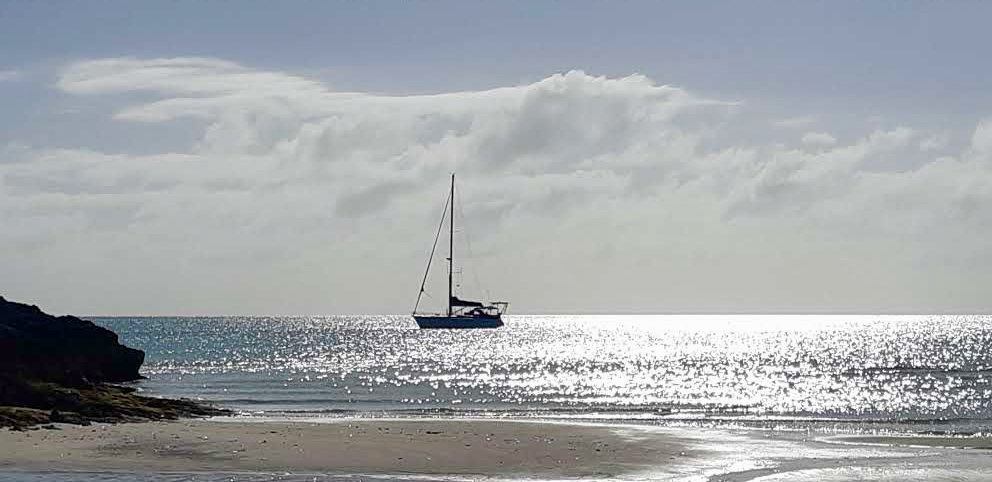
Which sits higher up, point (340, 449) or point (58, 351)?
point (58, 351)

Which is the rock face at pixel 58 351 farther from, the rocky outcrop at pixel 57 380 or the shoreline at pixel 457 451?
the shoreline at pixel 457 451

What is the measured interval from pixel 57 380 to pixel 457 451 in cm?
3059

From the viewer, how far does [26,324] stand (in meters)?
78.5

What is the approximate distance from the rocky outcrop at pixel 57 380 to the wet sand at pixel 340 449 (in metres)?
2.70

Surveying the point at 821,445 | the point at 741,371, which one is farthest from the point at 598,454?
the point at 741,371

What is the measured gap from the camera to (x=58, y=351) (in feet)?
260

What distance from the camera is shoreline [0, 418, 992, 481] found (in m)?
40.1

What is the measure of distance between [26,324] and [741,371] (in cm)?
6840

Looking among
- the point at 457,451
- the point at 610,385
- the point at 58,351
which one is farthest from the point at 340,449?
the point at 610,385

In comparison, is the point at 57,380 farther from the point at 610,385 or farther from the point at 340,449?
the point at 610,385

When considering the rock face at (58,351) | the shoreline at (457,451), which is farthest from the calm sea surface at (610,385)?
the shoreline at (457,451)

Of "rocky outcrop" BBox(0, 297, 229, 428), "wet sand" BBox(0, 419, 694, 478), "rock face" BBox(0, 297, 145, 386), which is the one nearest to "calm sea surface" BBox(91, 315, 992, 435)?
"rock face" BBox(0, 297, 145, 386)

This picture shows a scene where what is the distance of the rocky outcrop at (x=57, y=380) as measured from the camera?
180ft

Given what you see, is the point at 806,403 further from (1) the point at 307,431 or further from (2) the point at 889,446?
(1) the point at 307,431
